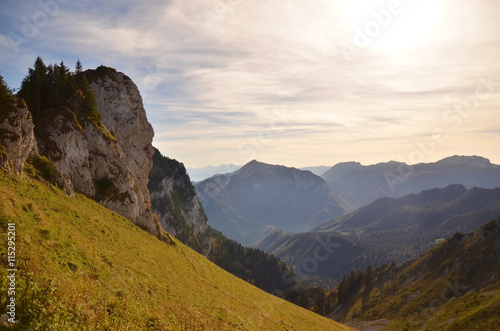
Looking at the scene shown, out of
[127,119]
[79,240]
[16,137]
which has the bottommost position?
[79,240]

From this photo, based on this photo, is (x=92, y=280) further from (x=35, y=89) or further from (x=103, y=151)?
(x=35, y=89)

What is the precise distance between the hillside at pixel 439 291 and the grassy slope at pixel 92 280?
81151 millimetres

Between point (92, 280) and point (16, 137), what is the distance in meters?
25.9

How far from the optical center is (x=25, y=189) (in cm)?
3106

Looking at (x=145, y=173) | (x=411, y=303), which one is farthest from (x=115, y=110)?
(x=411, y=303)

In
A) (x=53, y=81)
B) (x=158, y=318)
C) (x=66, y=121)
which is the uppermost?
(x=53, y=81)

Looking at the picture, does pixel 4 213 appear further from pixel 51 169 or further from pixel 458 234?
pixel 458 234

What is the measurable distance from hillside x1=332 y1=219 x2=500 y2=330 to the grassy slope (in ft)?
266

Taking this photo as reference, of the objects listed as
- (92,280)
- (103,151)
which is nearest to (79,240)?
(92,280)

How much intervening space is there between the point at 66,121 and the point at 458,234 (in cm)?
19932

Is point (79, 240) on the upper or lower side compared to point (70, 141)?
lower

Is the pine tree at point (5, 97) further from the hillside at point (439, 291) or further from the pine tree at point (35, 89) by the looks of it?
the hillside at point (439, 291)

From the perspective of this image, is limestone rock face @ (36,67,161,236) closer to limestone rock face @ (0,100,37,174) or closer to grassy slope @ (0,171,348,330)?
limestone rock face @ (0,100,37,174)

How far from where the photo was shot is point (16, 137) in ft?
115
